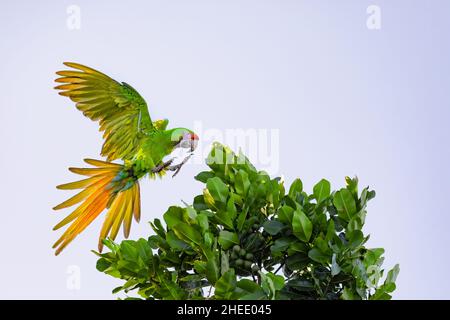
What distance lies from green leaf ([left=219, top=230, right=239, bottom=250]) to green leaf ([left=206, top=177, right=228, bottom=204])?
14cm

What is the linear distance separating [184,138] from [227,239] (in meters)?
1.51

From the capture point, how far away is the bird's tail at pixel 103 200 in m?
3.53

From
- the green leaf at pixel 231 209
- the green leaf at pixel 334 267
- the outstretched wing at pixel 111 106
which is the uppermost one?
the outstretched wing at pixel 111 106

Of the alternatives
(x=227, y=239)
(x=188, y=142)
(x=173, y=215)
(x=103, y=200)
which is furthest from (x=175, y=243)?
(x=188, y=142)

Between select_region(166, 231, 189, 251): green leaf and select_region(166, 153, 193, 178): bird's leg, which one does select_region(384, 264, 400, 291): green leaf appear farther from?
select_region(166, 153, 193, 178): bird's leg

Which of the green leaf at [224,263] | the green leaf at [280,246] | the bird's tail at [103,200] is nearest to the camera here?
the green leaf at [224,263]

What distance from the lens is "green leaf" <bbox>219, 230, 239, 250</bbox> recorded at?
2.40 metres

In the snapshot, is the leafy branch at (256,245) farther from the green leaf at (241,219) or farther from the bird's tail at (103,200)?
the bird's tail at (103,200)

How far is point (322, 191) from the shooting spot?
2.58 metres

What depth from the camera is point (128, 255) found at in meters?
2.52

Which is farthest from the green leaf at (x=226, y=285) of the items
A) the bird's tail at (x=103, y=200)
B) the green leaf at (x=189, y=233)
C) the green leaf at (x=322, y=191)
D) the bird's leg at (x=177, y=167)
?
the bird's leg at (x=177, y=167)

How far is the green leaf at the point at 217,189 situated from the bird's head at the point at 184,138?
51.1 inches

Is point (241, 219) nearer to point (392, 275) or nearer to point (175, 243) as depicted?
point (175, 243)
